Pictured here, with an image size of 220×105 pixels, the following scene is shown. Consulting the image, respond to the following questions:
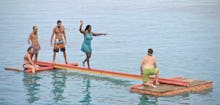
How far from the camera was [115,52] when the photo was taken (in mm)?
28719

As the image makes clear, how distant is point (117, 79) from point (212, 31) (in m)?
18.0

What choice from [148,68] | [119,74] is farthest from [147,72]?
[119,74]

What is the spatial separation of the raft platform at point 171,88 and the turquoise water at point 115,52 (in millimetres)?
226

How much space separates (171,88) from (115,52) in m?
10.3

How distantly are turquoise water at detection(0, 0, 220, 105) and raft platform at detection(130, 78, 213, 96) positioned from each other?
226 mm

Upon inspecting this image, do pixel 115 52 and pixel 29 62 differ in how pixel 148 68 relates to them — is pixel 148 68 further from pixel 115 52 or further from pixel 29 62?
pixel 115 52

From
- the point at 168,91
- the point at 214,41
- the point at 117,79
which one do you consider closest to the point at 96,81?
the point at 117,79

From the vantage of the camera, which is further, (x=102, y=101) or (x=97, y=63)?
(x=97, y=63)

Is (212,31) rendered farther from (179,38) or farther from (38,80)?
(38,80)

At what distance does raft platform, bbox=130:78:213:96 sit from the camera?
18.3 metres

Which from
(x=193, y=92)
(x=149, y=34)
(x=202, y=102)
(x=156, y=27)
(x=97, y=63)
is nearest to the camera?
(x=202, y=102)

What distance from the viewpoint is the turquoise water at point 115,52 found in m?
18.3

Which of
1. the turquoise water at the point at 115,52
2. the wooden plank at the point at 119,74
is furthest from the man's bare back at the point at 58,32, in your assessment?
the turquoise water at the point at 115,52

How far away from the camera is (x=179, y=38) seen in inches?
1352
